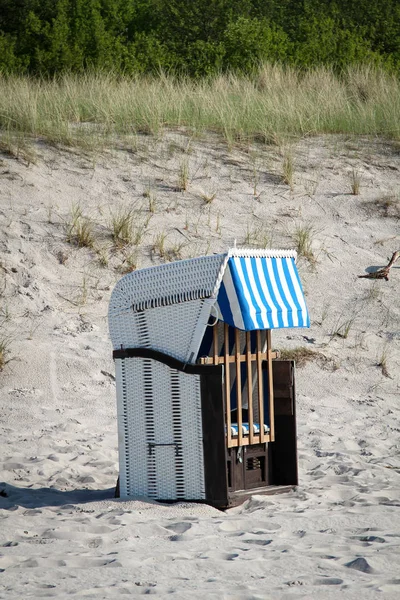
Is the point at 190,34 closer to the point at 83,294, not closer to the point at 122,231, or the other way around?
the point at 122,231

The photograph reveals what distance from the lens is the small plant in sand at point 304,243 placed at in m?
9.60

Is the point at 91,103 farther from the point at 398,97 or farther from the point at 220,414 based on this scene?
the point at 220,414

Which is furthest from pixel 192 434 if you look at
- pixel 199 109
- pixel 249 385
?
pixel 199 109

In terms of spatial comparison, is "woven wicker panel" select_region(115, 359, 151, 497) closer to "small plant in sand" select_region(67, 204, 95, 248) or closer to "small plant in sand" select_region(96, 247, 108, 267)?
"small plant in sand" select_region(96, 247, 108, 267)

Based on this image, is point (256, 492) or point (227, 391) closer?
point (227, 391)

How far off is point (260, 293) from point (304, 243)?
17.0ft

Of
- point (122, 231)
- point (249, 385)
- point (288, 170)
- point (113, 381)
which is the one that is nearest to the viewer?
point (249, 385)

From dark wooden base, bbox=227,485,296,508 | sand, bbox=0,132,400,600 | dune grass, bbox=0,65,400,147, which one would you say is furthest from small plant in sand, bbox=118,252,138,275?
dark wooden base, bbox=227,485,296,508

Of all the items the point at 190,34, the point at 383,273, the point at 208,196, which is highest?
the point at 190,34

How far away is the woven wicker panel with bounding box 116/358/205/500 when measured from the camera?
4641 mm

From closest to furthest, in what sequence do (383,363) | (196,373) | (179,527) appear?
(179,527), (196,373), (383,363)

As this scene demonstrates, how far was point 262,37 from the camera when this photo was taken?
59.2 ft

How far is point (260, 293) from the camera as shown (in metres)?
4.63

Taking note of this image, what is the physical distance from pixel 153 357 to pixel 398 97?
9730mm
